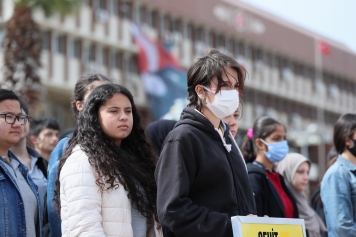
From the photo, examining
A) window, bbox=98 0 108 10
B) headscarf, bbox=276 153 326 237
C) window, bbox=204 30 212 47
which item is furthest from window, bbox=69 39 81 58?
headscarf, bbox=276 153 326 237

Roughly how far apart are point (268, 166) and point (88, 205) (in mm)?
3098

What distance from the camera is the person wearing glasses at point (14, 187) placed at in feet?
17.4

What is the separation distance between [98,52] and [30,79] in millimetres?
16159

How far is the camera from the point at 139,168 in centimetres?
543

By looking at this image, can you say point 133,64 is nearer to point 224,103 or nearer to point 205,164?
point 224,103

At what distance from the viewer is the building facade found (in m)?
37.2

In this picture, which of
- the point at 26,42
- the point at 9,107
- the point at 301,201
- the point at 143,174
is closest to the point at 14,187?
the point at 9,107

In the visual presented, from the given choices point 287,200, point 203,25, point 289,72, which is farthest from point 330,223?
point 289,72

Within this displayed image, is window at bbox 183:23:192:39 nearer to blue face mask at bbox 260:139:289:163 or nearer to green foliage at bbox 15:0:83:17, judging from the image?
green foliage at bbox 15:0:83:17

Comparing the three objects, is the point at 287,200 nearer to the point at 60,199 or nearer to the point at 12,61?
the point at 60,199

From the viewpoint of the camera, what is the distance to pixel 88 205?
4984mm

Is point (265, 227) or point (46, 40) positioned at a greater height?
point (46, 40)

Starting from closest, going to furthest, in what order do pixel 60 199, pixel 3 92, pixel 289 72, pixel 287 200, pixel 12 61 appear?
pixel 60 199 < pixel 3 92 < pixel 287 200 < pixel 12 61 < pixel 289 72

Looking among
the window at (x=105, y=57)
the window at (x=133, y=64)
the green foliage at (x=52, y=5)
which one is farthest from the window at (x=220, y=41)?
the green foliage at (x=52, y=5)
